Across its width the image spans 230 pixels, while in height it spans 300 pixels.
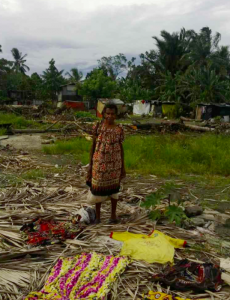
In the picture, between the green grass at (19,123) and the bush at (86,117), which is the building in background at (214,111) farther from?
the green grass at (19,123)

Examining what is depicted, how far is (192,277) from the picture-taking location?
254 centimetres

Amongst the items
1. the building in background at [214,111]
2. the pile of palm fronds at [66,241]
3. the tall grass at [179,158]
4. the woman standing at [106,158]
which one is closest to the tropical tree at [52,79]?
the building in background at [214,111]

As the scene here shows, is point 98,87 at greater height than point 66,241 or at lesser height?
greater

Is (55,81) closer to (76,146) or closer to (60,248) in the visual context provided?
(76,146)

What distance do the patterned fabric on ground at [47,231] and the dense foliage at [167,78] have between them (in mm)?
26026

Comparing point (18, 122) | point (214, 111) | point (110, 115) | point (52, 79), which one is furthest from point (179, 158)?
point (52, 79)

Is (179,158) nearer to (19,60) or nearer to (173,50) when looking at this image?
(173,50)

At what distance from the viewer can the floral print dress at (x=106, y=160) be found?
3562mm

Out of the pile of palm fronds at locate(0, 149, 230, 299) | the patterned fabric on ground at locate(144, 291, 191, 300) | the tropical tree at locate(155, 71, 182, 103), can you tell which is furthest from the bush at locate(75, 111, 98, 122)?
the patterned fabric on ground at locate(144, 291, 191, 300)

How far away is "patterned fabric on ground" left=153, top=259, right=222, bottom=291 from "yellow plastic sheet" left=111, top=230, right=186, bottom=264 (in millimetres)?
189

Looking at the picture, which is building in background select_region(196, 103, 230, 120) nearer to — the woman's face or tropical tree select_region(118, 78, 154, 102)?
tropical tree select_region(118, 78, 154, 102)

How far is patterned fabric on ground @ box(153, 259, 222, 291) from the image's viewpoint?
2432 mm

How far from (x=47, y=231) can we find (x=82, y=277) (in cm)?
87

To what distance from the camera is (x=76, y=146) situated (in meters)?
9.70
